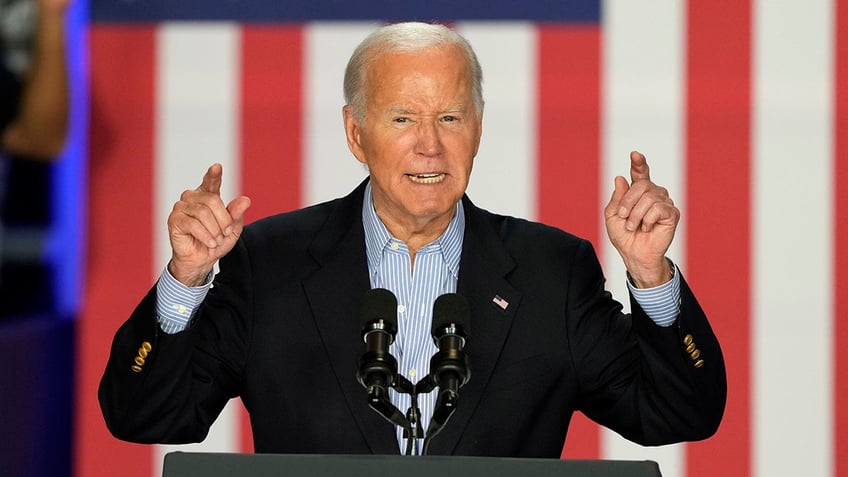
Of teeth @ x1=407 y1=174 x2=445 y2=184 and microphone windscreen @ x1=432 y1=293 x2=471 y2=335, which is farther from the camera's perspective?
teeth @ x1=407 y1=174 x2=445 y2=184

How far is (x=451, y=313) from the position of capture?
1.68m

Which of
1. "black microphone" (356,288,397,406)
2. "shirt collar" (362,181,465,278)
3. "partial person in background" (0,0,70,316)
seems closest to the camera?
"black microphone" (356,288,397,406)

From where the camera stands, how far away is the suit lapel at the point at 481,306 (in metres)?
2.03

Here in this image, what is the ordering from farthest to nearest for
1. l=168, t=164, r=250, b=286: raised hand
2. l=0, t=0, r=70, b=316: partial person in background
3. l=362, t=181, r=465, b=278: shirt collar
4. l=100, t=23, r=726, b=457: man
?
l=0, t=0, r=70, b=316: partial person in background
l=362, t=181, r=465, b=278: shirt collar
l=100, t=23, r=726, b=457: man
l=168, t=164, r=250, b=286: raised hand

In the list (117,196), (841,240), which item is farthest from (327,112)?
(841,240)

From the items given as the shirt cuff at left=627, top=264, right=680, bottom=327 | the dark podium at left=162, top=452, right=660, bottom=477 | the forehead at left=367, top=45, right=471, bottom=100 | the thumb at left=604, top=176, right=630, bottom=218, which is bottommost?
the dark podium at left=162, top=452, right=660, bottom=477

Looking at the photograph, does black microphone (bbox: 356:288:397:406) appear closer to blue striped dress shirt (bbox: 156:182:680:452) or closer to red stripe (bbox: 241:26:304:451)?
blue striped dress shirt (bbox: 156:182:680:452)

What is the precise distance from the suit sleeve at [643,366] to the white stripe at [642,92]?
1.24 m

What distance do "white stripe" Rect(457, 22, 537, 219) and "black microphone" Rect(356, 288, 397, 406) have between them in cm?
175

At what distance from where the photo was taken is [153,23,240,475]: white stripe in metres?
3.43

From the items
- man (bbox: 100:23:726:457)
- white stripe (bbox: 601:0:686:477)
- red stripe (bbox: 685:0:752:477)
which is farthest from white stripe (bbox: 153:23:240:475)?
man (bbox: 100:23:726:457)

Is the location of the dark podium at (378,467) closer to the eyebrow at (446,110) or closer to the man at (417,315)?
the man at (417,315)

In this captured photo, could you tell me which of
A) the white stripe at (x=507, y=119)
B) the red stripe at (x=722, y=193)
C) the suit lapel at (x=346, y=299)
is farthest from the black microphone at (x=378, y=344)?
the red stripe at (x=722, y=193)

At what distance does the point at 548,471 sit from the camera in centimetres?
147
